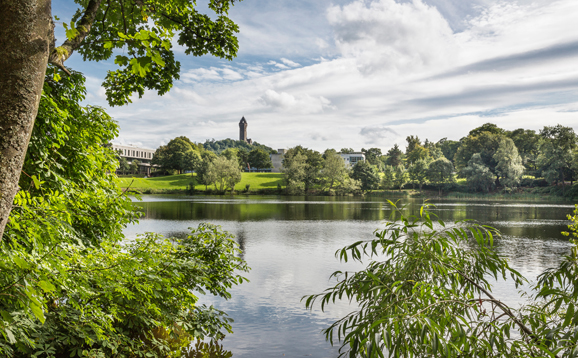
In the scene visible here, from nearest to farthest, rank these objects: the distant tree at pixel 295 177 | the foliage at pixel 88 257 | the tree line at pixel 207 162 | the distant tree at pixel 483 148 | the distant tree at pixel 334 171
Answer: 1. the foliage at pixel 88 257
2. the tree line at pixel 207 162
3. the distant tree at pixel 334 171
4. the distant tree at pixel 295 177
5. the distant tree at pixel 483 148

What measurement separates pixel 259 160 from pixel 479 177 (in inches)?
2502

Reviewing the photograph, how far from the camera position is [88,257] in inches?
176

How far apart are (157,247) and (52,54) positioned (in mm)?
3512

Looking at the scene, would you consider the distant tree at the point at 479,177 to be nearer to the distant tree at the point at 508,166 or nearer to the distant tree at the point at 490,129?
the distant tree at the point at 508,166

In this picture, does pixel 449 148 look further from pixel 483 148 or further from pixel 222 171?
pixel 222 171

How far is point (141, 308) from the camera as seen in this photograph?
4.83m

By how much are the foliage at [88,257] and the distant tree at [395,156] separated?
417 feet

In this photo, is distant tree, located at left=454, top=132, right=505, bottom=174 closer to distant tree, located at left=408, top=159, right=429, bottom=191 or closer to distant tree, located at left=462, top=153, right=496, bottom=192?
distant tree, located at left=462, top=153, right=496, bottom=192

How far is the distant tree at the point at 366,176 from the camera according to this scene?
82.4m

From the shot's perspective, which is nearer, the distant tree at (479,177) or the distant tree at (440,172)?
the distant tree at (479,177)

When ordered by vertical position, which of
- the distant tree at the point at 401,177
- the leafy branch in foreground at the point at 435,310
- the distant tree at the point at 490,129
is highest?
the distant tree at the point at 490,129

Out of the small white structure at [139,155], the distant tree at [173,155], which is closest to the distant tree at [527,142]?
the distant tree at [173,155]

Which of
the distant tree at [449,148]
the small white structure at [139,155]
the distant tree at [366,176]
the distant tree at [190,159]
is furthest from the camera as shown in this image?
the distant tree at [449,148]

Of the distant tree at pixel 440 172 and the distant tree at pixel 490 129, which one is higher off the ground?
the distant tree at pixel 490 129
